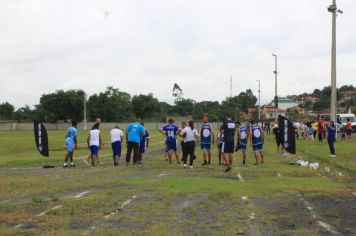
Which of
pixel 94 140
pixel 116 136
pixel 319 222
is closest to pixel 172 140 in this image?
pixel 116 136

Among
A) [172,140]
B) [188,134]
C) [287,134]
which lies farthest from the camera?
[287,134]

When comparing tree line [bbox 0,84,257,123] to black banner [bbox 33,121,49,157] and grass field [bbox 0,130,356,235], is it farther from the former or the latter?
grass field [bbox 0,130,356,235]

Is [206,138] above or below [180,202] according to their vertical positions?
above

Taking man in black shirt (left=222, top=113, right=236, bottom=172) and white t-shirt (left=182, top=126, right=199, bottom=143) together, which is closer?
man in black shirt (left=222, top=113, right=236, bottom=172)

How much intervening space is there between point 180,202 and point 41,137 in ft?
45.8

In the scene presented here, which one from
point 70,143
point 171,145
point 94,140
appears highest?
point 94,140

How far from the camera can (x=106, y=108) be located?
130 metres

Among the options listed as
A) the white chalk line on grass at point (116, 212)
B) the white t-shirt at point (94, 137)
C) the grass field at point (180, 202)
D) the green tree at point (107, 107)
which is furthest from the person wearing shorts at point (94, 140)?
the green tree at point (107, 107)

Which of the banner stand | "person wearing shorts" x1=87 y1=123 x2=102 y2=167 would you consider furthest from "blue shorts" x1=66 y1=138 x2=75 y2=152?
the banner stand

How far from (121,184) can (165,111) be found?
140987mm

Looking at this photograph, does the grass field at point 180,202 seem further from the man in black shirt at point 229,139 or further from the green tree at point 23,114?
the green tree at point 23,114

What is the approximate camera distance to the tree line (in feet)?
409

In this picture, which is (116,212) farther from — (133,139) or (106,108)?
(106,108)

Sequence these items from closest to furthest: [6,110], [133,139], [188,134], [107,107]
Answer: [188,134] → [133,139] → [107,107] → [6,110]
